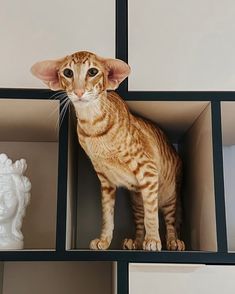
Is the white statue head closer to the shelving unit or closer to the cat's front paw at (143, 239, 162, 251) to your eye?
the shelving unit

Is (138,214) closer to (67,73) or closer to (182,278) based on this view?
(182,278)

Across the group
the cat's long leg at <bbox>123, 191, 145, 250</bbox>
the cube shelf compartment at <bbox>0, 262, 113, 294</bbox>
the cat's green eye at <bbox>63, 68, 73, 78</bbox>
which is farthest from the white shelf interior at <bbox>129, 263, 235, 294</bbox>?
the cat's green eye at <bbox>63, 68, 73, 78</bbox>

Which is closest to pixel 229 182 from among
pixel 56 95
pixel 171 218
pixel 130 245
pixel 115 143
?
pixel 171 218

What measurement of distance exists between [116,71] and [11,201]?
40 cm

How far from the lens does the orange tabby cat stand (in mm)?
1001

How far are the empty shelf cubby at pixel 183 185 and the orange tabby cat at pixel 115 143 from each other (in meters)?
0.06

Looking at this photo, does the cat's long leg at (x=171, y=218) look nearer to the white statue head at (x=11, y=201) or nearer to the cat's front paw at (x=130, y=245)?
the cat's front paw at (x=130, y=245)

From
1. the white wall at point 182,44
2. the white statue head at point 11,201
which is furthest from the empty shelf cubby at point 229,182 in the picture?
the white statue head at point 11,201

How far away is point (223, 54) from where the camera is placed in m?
1.16

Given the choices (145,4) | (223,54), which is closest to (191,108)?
(223,54)

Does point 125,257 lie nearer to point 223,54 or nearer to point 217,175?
point 217,175

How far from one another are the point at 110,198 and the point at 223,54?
0.47m

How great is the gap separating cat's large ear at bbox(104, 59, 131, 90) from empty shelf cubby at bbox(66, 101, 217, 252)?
114 mm

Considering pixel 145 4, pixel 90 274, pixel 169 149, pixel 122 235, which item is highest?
pixel 145 4
